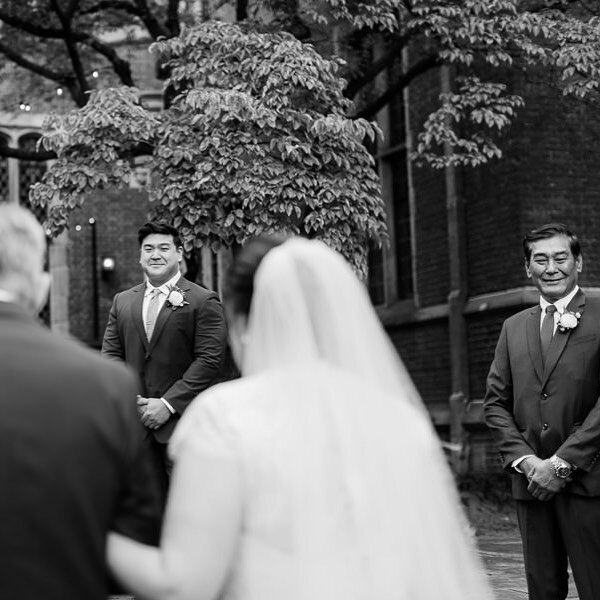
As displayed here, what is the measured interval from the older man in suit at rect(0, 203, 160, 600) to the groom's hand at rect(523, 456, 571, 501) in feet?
11.3

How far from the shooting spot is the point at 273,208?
464 inches

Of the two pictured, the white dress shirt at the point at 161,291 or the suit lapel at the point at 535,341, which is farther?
the white dress shirt at the point at 161,291

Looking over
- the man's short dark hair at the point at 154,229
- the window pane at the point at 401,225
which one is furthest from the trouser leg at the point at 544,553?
the window pane at the point at 401,225

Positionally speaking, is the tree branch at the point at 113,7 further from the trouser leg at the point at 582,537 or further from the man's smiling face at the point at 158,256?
the trouser leg at the point at 582,537

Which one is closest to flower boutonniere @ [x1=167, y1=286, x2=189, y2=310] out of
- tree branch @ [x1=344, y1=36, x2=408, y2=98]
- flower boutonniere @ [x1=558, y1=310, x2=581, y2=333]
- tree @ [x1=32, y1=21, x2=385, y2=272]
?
flower boutonniere @ [x1=558, y1=310, x2=581, y2=333]

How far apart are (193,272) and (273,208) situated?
3284mm

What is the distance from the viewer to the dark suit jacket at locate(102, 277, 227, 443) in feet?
23.9

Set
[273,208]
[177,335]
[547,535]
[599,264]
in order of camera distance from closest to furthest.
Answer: [547,535]
[177,335]
[273,208]
[599,264]

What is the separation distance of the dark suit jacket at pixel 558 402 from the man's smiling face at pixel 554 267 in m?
0.08

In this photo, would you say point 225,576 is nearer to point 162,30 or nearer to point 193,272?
point 193,272

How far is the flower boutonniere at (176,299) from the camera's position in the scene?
7254mm

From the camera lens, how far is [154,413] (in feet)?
23.1

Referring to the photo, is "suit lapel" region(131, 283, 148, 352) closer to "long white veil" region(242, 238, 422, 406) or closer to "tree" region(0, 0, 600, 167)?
"long white veil" region(242, 238, 422, 406)

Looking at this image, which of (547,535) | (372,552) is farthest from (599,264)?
(372,552)
